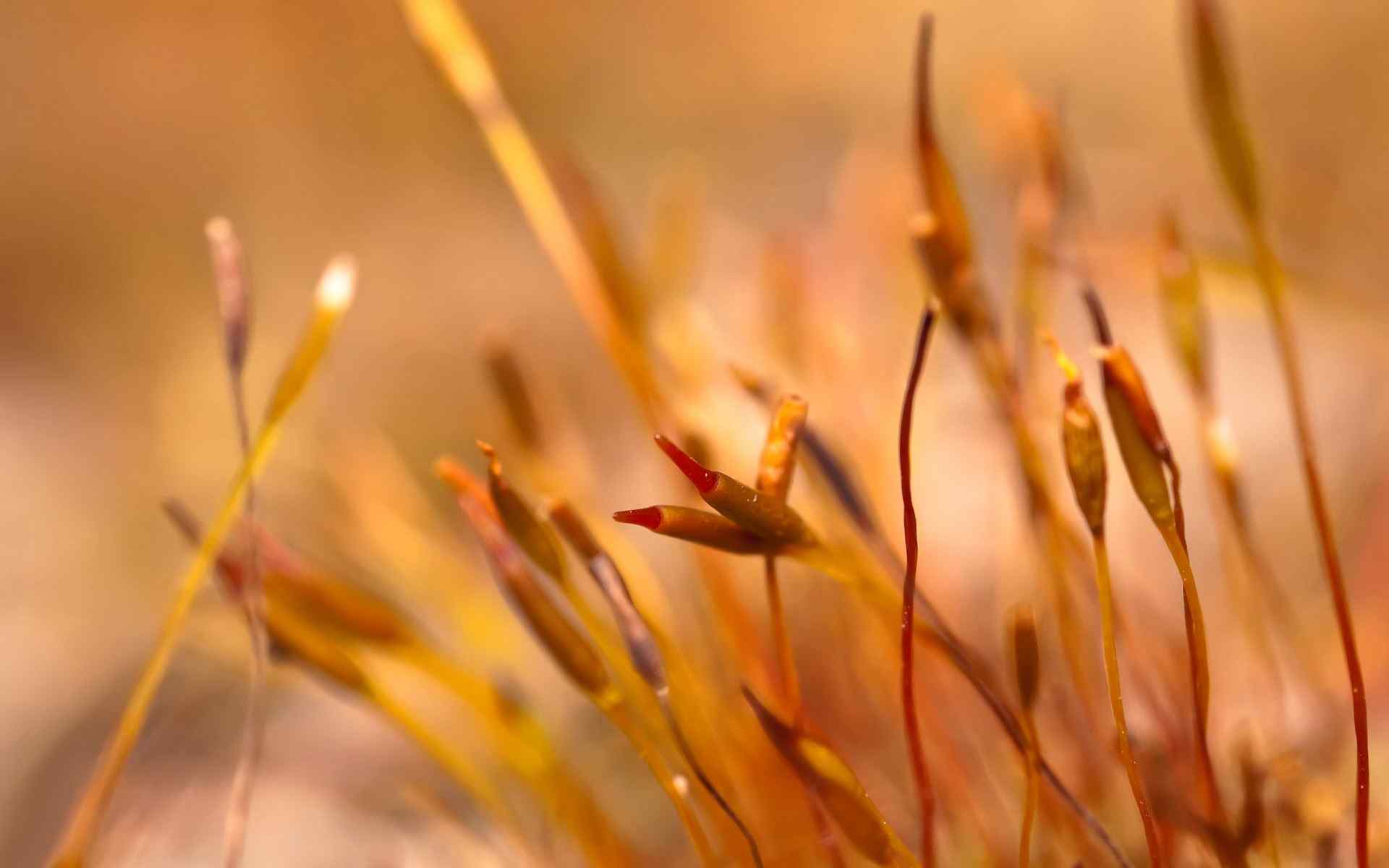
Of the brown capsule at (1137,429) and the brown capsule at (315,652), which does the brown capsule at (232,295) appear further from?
the brown capsule at (1137,429)

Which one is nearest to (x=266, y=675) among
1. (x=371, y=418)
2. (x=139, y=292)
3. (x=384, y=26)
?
(x=371, y=418)

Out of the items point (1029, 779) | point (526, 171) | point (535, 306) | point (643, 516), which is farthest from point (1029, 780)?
point (535, 306)

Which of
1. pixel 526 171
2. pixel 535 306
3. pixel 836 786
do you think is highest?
pixel 535 306

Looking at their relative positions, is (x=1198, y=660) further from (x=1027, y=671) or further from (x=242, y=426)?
(x=242, y=426)

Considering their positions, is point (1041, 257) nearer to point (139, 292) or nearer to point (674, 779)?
point (674, 779)

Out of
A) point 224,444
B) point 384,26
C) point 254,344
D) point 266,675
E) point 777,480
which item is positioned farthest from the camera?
point 384,26
